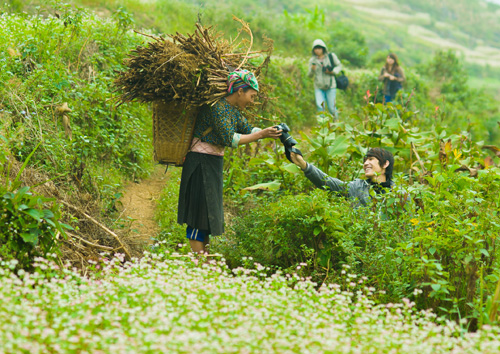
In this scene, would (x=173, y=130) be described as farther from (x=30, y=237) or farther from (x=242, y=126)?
(x=30, y=237)

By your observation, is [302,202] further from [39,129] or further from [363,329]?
[39,129]

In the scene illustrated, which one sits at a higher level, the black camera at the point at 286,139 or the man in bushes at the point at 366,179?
the black camera at the point at 286,139

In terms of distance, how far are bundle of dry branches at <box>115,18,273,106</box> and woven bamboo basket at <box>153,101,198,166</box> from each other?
0.30 ft

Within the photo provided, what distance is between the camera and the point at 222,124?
4438mm

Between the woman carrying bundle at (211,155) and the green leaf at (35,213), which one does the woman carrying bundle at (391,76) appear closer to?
the woman carrying bundle at (211,155)

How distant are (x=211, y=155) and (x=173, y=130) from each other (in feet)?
1.18

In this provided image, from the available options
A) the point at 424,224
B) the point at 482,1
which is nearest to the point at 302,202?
the point at 424,224

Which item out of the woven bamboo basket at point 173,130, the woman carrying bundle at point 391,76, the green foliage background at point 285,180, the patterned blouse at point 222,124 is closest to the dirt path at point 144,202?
the green foliage background at point 285,180

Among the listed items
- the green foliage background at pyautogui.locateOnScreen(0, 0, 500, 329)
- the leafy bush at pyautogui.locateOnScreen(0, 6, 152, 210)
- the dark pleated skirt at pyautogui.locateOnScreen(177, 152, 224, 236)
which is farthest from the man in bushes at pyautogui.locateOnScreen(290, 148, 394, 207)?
the leafy bush at pyautogui.locateOnScreen(0, 6, 152, 210)

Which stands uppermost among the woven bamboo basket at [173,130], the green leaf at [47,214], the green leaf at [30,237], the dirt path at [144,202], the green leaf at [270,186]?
the woven bamboo basket at [173,130]

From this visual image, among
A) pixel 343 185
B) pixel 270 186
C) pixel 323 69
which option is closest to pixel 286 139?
pixel 343 185

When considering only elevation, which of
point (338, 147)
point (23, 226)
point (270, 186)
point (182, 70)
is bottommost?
point (270, 186)

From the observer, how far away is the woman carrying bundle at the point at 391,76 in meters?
11.4

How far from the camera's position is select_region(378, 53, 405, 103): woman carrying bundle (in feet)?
37.6
